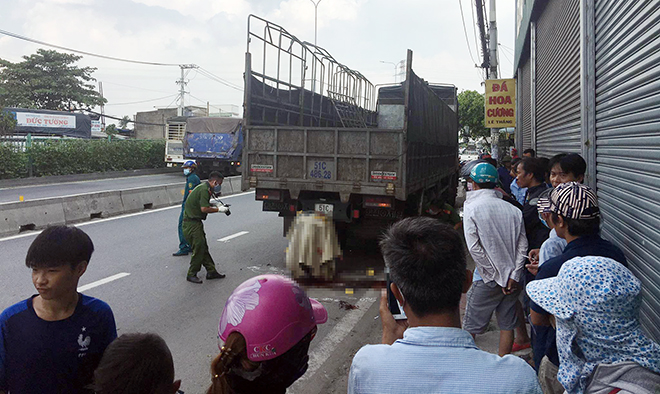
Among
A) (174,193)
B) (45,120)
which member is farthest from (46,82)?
(174,193)

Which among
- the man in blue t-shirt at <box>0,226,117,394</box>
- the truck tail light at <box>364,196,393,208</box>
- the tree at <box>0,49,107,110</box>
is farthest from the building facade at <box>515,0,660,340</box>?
the tree at <box>0,49,107,110</box>

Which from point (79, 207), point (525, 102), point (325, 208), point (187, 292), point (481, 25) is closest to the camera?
point (187, 292)

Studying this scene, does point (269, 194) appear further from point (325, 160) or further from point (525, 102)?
point (525, 102)

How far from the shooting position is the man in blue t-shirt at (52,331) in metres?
1.83

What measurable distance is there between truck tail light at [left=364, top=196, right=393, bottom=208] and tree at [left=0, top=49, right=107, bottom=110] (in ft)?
116

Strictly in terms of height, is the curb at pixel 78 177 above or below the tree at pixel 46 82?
below

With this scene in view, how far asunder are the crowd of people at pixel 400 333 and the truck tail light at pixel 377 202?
3536mm

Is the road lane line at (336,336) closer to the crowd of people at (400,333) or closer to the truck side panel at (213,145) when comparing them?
the crowd of people at (400,333)

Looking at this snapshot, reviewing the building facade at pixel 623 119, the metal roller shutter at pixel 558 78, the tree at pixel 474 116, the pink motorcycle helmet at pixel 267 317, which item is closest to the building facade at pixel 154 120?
the tree at pixel 474 116

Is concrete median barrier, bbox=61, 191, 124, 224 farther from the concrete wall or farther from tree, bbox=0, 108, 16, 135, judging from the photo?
the concrete wall

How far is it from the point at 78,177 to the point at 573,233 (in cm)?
2229

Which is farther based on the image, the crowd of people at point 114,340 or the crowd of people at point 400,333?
the crowd of people at point 114,340

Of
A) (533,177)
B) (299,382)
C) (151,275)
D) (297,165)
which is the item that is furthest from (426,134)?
(299,382)

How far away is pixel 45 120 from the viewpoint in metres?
27.0
